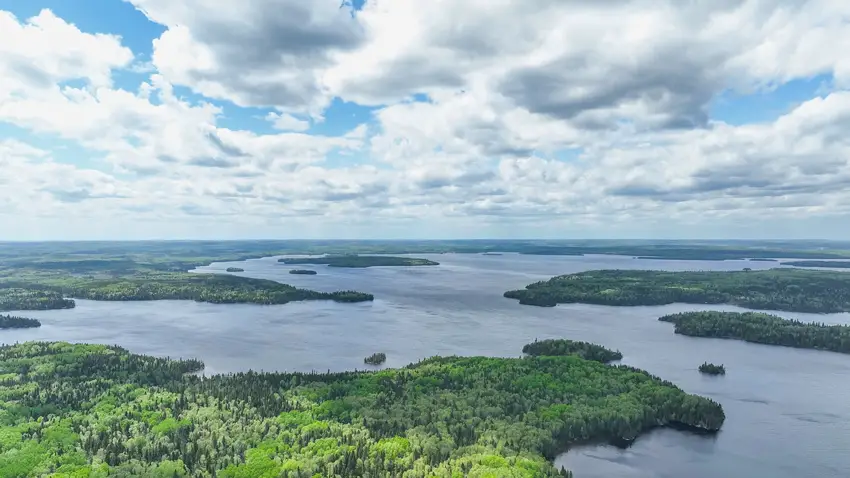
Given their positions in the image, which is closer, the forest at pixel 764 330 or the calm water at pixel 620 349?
the calm water at pixel 620 349

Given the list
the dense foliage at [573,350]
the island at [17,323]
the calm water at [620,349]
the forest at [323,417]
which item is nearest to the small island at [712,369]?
the calm water at [620,349]

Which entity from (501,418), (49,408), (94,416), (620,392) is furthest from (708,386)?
(49,408)

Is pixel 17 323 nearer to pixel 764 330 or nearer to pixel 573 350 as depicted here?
pixel 573 350

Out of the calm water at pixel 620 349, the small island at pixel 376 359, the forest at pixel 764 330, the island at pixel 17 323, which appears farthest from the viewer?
the island at pixel 17 323

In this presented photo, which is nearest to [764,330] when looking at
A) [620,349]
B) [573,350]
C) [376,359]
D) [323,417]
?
[620,349]

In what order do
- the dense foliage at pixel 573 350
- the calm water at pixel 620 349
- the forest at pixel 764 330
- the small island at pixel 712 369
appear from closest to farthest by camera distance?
the calm water at pixel 620 349 < the small island at pixel 712 369 < the dense foliage at pixel 573 350 < the forest at pixel 764 330

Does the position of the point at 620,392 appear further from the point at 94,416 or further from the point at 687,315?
the point at 687,315

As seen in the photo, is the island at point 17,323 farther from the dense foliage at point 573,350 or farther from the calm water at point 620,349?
the dense foliage at point 573,350
